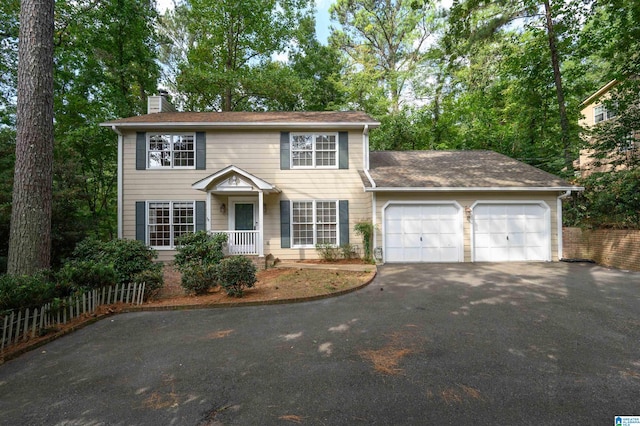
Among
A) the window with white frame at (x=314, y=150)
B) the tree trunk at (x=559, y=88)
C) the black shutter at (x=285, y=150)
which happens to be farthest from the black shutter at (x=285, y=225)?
the tree trunk at (x=559, y=88)

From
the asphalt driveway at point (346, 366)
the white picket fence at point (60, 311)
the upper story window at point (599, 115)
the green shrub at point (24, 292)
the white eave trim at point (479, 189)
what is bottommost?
the asphalt driveway at point (346, 366)

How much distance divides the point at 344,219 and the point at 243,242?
12.3 ft

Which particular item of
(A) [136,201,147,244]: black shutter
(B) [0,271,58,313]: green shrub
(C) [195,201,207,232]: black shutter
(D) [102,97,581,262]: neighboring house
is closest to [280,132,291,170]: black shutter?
(D) [102,97,581,262]: neighboring house

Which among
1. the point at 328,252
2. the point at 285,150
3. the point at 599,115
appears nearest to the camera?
the point at 328,252

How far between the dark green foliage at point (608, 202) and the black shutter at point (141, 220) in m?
15.6

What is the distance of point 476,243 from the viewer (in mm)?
9953

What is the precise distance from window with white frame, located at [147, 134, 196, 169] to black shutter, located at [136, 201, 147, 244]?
58.4 inches

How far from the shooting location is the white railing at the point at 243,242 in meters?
9.74

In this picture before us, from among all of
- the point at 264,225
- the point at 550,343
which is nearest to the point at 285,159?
the point at 264,225

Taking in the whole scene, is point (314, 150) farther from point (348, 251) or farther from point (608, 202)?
point (608, 202)

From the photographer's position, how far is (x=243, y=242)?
32.3 ft

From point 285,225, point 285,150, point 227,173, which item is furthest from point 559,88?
point 227,173

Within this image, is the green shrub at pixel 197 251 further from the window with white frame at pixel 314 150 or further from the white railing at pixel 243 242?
the window with white frame at pixel 314 150

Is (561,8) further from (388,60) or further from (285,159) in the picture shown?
(285,159)
